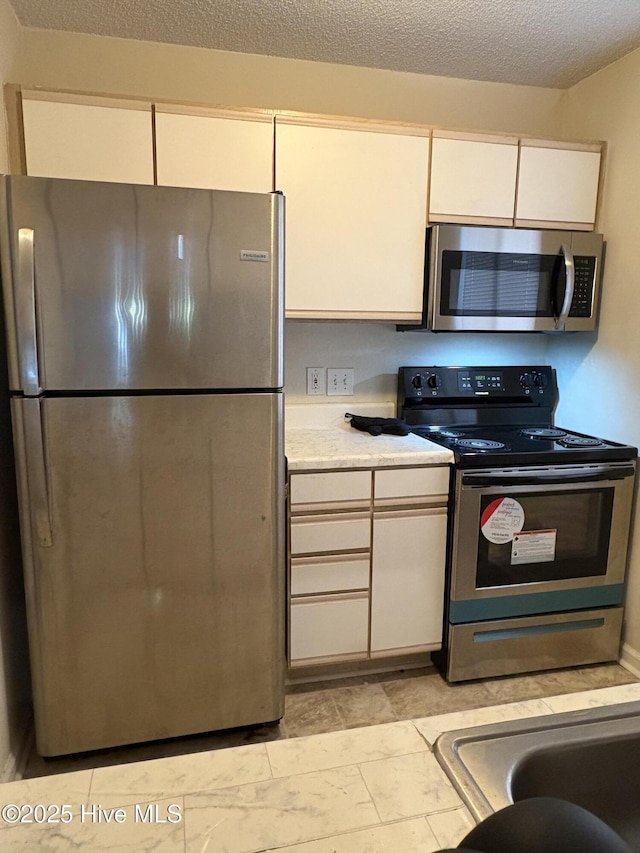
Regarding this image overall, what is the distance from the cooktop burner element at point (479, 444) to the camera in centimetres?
221

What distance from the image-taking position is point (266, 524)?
1.79 meters

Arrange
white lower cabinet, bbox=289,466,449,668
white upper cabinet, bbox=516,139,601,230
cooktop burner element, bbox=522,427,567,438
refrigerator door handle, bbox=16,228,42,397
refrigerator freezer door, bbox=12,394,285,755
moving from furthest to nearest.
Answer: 1. cooktop burner element, bbox=522,427,567,438
2. white upper cabinet, bbox=516,139,601,230
3. white lower cabinet, bbox=289,466,449,668
4. refrigerator freezer door, bbox=12,394,285,755
5. refrigerator door handle, bbox=16,228,42,397

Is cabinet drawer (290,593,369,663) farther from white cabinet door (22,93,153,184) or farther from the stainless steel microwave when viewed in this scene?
white cabinet door (22,93,153,184)

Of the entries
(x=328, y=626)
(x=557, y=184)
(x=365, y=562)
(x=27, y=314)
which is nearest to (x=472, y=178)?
(x=557, y=184)

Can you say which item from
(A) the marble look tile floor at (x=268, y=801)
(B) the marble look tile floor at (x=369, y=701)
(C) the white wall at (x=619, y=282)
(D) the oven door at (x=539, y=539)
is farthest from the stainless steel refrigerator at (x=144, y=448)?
(C) the white wall at (x=619, y=282)

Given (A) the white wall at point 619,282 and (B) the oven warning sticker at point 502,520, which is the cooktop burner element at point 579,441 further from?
(B) the oven warning sticker at point 502,520

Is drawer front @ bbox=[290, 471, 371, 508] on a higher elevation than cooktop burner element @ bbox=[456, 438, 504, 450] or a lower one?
lower

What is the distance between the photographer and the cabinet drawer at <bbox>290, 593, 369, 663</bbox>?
83.3 inches

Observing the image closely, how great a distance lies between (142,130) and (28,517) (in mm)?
1324

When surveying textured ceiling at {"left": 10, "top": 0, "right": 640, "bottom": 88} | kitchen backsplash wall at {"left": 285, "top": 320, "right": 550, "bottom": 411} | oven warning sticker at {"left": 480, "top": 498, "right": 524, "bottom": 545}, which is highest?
textured ceiling at {"left": 10, "top": 0, "right": 640, "bottom": 88}

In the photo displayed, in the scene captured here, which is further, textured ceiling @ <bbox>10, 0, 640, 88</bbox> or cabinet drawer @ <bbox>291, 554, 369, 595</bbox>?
cabinet drawer @ <bbox>291, 554, 369, 595</bbox>

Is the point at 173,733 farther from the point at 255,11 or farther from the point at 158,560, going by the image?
the point at 255,11

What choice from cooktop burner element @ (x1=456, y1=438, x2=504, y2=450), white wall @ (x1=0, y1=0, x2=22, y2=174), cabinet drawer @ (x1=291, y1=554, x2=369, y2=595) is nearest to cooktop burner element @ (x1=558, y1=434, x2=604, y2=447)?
cooktop burner element @ (x1=456, y1=438, x2=504, y2=450)

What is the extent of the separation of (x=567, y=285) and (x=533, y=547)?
3.48ft
